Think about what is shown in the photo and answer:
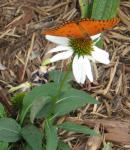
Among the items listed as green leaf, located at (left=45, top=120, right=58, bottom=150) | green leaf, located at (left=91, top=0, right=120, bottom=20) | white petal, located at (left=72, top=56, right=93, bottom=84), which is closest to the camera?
white petal, located at (left=72, top=56, right=93, bottom=84)

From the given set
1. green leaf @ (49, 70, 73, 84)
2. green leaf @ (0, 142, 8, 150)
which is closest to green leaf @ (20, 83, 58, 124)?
green leaf @ (49, 70, 73, 84)

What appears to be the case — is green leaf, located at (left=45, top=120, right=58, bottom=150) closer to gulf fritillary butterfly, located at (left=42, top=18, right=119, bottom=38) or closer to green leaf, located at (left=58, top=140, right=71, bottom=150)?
green leaf, located at (left=58, top=140, right=71, bottom=150)

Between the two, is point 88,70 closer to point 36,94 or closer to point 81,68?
point 81,68

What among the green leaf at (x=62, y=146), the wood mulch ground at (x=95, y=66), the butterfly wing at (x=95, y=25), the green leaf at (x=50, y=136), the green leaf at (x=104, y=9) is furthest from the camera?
the green leaf at (x=104, y=9)

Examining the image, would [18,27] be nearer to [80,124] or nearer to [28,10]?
[28,10]

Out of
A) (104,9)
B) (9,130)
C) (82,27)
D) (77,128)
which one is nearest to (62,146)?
(77,128)

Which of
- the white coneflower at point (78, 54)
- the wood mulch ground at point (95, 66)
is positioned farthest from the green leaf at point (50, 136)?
the white coneflower at point (78, 54)

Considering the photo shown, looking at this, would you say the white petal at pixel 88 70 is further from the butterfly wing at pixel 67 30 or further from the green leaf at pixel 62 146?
the green leaf at pixel 62 146
